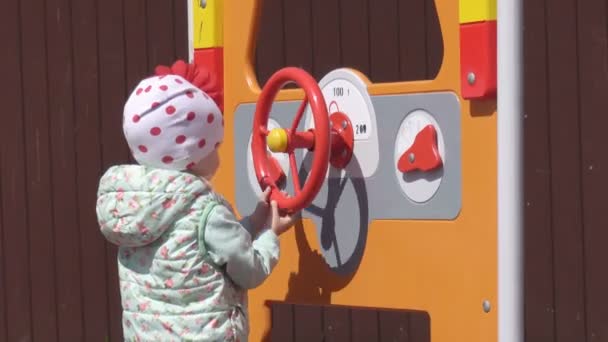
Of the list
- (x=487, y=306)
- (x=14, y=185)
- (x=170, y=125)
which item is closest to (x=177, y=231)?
(x=170, y=125)

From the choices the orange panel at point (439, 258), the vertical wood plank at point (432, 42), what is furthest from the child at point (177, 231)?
the vertical wood plank at point (432, 42)

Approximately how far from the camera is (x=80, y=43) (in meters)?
5.69

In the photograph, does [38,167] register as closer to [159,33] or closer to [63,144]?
[63,144]

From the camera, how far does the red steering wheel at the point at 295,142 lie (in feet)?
9.21

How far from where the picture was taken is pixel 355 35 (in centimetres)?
491

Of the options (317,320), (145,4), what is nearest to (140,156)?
(317,320)

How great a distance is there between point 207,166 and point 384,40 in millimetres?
2072

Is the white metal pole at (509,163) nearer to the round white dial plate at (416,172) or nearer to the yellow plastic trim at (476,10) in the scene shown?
the yellow plastic trim at (476,10)

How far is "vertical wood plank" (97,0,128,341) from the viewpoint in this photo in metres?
5.58

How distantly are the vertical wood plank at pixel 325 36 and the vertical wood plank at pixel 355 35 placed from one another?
3cm

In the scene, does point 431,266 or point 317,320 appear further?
point 317,320
